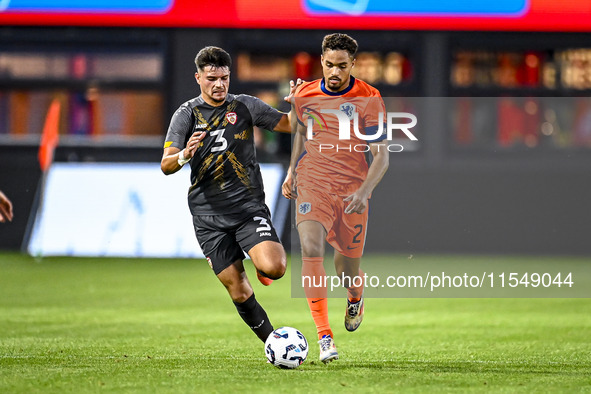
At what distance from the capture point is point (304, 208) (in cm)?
707

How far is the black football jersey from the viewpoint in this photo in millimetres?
6855

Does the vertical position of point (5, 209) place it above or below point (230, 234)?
above

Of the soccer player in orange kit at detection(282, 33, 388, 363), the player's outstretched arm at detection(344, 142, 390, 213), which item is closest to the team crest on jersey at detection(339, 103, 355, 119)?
the soccer player in orange kit at detection(282, 33, 388, 363)

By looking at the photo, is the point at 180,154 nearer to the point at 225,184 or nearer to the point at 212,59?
the point at 225,184

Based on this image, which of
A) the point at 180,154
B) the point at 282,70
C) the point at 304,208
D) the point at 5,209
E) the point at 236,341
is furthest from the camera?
the point at 282,70

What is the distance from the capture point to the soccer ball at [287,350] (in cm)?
648

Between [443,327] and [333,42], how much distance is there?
10.2ft


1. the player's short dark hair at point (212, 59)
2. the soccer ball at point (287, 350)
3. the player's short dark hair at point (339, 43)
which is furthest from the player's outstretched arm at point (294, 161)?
the soccer ball at point (287, 350)

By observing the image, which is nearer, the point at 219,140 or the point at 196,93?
the point at 219,140

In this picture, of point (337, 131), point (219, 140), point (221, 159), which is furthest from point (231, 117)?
point (337, 131)

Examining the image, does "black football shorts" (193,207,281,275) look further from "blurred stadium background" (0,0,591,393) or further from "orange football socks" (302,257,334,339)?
"blurred stadium background" (0,0,591,393)

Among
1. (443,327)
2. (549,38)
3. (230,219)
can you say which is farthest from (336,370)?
(549,38)

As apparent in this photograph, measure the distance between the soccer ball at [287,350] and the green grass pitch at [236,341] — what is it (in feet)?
0.21

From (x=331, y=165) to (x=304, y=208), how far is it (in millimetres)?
323
